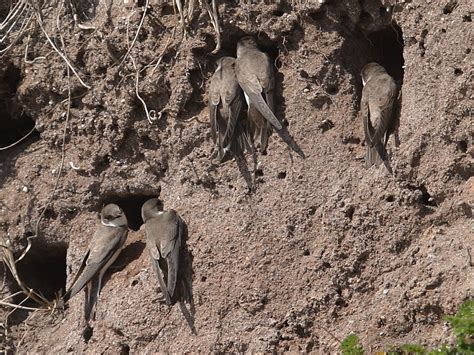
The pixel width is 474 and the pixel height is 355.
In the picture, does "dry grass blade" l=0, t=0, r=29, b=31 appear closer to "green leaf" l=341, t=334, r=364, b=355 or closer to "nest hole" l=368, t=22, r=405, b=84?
"nest hole" l=368, t=22, r=405, b=84

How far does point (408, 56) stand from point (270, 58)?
2.36ft

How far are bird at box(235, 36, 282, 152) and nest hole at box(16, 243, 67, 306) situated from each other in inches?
46.9

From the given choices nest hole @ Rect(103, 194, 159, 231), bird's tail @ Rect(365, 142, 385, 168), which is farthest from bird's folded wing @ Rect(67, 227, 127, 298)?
bird's tail @ Rect(365, 142, 385, 168)

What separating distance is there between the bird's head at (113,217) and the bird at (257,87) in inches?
29.4

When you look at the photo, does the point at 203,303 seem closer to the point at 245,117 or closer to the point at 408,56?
the point at 245,117

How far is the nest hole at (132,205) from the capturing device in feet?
19.3

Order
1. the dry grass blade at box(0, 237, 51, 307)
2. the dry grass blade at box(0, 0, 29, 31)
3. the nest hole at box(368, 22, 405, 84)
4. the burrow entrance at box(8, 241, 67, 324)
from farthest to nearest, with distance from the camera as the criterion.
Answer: the dry grass blade at box(0, 0, 29, 31) → the burrow entrance at box(8, 241, 67, 324) → the dry grass blade at box(0, 237, 51, 307) → the nest hole at box(368, 22, 405, 84)

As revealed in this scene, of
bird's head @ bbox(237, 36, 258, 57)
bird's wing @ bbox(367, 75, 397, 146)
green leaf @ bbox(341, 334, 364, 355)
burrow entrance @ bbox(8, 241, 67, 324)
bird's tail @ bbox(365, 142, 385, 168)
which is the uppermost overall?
bird's head @ bbox(237, 36, 258, 57)

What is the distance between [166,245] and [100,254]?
39cm

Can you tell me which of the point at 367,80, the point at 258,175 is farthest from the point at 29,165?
the point at 367,80

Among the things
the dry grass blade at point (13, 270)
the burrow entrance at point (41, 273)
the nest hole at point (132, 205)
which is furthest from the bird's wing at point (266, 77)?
the dry grass blade at point (13, 270)

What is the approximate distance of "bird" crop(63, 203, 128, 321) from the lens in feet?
18.2

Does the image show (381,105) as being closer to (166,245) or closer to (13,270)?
(166,245)

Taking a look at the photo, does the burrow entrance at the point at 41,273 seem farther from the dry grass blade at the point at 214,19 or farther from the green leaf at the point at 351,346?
the green leaf at the point at 351,346
